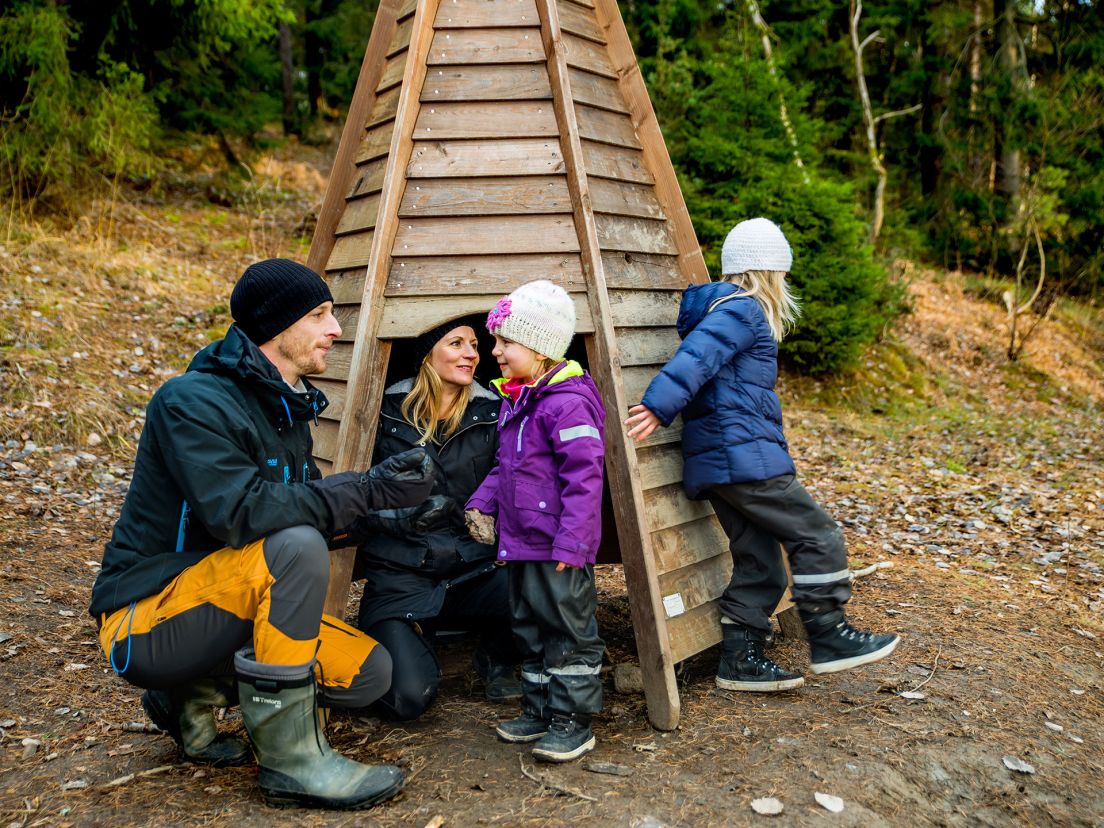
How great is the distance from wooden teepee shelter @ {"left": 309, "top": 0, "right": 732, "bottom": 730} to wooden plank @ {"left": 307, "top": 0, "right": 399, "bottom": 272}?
0.31 feet

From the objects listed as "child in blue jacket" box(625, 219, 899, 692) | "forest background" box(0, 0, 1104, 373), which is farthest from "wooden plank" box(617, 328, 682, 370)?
"forest background" box(0, 0, 1104, 373)

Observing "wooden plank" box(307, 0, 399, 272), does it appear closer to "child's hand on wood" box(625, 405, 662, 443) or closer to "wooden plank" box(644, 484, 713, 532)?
"child's hand on wood" box(625, 405, 662, 443)

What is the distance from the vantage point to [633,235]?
13.6ft

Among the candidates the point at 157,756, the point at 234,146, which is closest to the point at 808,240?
the point at 157,756

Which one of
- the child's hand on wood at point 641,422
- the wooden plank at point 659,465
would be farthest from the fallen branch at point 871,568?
the child's hand on wood at point 641,422

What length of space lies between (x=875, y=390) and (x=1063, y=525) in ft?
15.1

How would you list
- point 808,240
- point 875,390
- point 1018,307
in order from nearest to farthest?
point 808,240
point 875,390
point 1018,307

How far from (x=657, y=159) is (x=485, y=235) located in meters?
1.06

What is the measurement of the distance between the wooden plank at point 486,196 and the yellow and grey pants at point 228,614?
1.74m

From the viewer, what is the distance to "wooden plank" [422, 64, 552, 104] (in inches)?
160

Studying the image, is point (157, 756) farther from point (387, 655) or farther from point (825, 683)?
point (825, 683)

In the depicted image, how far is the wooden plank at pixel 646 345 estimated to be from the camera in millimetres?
3904

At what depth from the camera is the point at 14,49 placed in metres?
8.57

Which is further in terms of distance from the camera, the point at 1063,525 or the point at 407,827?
the point at 1063,525
